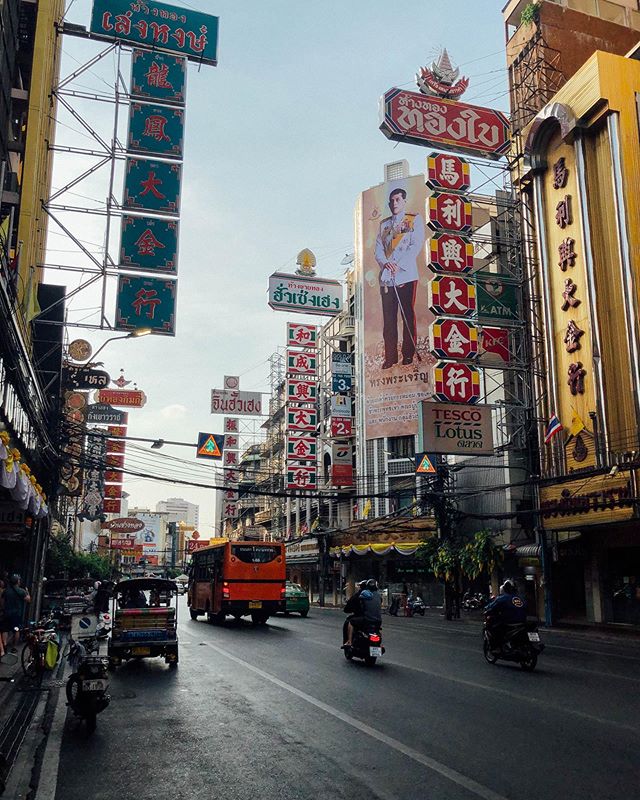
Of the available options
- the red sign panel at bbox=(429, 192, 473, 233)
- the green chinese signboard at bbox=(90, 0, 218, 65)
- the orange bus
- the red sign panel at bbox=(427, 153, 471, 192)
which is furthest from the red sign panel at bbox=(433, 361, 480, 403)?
the green chinese signboard at bbox=(90, 0, 218, 65)

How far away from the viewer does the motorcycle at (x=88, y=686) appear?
28.1 feet

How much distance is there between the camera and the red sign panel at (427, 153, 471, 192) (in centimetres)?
3095

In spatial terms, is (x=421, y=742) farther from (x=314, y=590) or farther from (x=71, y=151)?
(x=314, y=590)

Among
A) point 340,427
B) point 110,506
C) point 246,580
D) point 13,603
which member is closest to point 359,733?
point 13,603

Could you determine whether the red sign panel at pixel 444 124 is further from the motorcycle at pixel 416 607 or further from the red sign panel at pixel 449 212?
the motorcycle at pixel 416 607

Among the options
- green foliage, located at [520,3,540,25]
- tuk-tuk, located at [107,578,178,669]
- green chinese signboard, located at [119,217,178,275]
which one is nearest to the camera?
tuk-tuk, located at [107,578,178,669]

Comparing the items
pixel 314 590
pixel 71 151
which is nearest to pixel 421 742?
pixel 71 151

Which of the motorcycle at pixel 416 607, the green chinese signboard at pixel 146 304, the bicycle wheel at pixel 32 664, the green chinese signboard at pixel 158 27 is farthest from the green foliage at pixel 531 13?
the bicycle wheel at pixel 32 664

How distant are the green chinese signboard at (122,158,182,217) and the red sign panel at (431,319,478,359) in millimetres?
13697

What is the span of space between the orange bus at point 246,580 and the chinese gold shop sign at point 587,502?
10.4m

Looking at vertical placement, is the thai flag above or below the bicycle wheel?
above

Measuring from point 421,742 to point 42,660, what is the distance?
869 cm

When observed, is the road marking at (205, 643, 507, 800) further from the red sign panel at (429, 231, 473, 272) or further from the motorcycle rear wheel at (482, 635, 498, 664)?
the red sign panel at (429, 231, 473, 272)

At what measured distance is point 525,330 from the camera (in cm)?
3200
